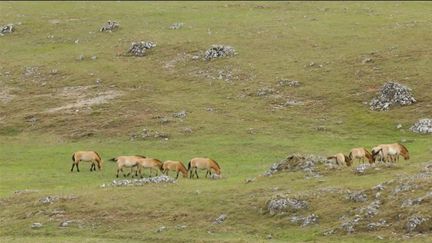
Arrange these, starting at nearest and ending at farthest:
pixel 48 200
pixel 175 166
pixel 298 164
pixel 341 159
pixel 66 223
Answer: pixel 66 223
pixel 48 200
pixel 298 164
pixel 341 159
pixel 175 166

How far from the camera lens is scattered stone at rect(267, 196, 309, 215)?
30.1 meters

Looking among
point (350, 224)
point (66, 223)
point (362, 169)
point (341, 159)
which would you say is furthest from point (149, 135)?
point (350, 224)

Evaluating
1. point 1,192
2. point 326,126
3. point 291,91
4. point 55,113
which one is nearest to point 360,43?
point 291,91

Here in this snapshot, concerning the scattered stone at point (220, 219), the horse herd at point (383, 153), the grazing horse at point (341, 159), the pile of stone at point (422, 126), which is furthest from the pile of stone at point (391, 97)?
the scattered stone at point (220, 219)

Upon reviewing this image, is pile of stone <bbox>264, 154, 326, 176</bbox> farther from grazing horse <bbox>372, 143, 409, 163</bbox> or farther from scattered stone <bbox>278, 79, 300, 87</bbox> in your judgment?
scattered stone <bbox>278, 79, 300, 87</bbox>

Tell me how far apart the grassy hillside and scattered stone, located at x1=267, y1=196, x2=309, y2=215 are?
39 cm

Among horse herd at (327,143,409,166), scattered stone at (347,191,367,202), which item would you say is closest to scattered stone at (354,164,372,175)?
scattered stone at (347,191,367,202)

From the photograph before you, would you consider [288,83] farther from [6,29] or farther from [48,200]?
[6,29]

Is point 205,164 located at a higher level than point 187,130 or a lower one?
lower

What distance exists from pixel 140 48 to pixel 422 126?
28.5 metres

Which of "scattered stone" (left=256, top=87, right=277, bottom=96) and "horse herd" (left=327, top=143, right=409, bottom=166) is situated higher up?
"scattered stone" (left=256, top=87, right=277, bottom=96)

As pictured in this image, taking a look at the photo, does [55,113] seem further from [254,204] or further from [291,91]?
[254,204]

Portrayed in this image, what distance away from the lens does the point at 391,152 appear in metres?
40.4

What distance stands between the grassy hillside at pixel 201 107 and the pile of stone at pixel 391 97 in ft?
2.66
